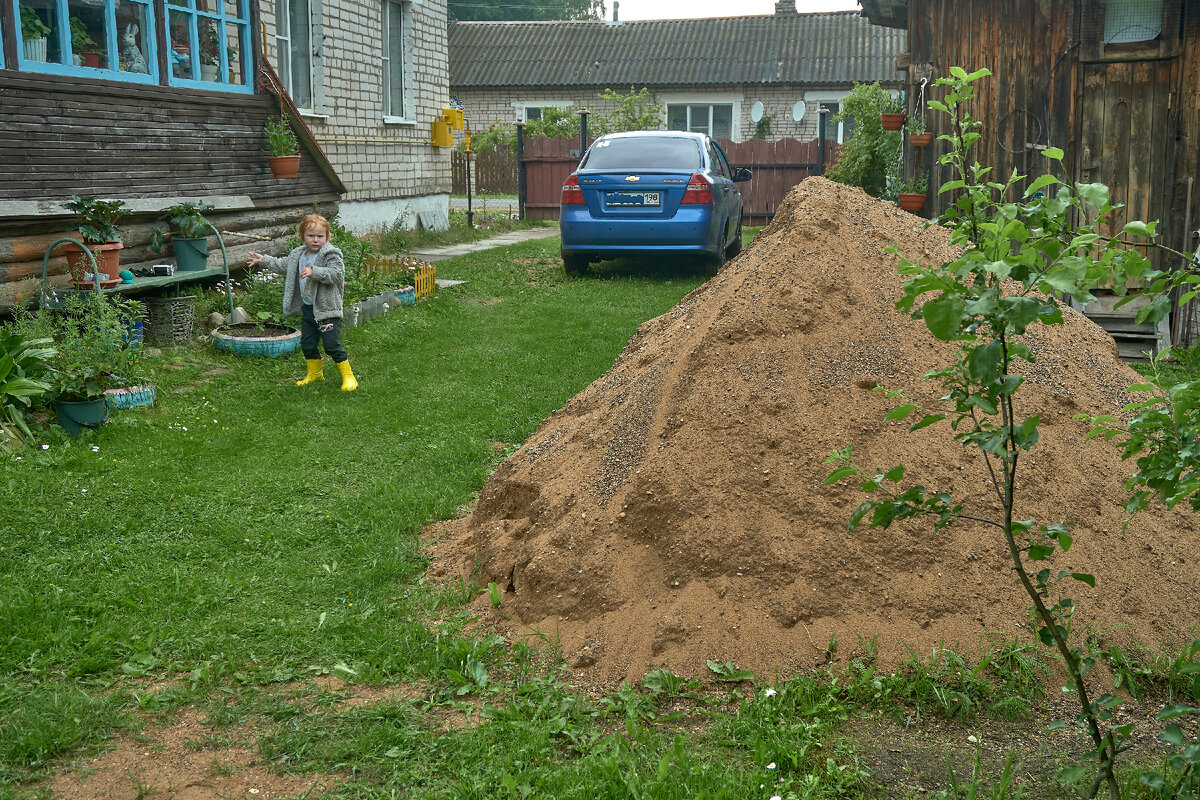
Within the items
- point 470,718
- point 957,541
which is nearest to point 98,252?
point 470,718

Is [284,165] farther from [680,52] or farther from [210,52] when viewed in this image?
[680,52]

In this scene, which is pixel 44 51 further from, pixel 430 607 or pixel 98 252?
pixel 430 607

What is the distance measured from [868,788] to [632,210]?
9.69 m

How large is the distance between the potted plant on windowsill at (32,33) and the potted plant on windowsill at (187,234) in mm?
1592

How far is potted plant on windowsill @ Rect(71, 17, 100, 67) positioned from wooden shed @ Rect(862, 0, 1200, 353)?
7579 millimetres

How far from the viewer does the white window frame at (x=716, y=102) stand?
29.5m

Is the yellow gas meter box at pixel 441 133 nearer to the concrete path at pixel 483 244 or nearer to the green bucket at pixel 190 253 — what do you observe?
the concrete path at pixel 483 244

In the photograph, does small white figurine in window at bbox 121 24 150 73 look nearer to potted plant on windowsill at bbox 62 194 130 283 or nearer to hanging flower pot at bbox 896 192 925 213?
potted plant on windowsill at bbox 62 194 130 283

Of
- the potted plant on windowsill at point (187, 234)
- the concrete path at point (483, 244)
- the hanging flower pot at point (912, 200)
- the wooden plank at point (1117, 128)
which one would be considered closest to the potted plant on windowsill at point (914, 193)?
the hanging flower pot at point (912, 200)

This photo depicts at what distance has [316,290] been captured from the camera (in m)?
7.46

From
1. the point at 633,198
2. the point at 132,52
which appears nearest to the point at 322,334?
the point at 132,52

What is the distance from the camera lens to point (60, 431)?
5879mm

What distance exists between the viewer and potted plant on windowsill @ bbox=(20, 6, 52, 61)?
24.5 feet

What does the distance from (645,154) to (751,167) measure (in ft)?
26.2
